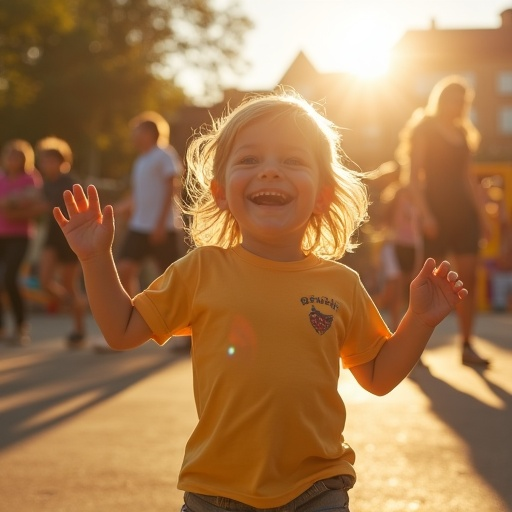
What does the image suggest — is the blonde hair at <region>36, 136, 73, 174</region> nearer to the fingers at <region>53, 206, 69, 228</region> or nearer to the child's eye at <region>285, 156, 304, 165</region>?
the fingers at <region>53, 206, 69, 228</region>

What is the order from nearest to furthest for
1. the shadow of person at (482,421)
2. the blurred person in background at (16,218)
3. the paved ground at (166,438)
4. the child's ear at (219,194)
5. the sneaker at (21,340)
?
1. the child's ear at (219,194)
2. the paved ground at (166,438)
3. the shadow of person at (482,421)
4. the blurred person in background at (16,218)
5. the sneaker at (21,340)

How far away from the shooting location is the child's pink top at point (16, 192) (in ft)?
37.1

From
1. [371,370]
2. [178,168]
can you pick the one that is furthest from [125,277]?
[371,370]

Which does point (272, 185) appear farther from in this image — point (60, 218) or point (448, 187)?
point (448, 187)

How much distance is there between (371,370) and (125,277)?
23.6 ft

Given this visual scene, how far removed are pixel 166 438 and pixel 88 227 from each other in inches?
109

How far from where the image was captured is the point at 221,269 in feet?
9.84

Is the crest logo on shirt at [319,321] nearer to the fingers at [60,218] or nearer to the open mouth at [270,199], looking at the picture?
the open mouth at [270,199]

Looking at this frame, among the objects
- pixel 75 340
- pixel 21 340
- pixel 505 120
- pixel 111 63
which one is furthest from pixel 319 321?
pixel 505 120

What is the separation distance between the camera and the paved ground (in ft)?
14.4

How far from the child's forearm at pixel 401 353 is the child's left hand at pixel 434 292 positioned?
25 millimetres

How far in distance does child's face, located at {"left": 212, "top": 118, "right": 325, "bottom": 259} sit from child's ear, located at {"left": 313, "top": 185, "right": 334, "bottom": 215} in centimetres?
8

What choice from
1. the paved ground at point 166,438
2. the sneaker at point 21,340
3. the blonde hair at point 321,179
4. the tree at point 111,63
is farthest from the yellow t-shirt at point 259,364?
the tree at point 111,63

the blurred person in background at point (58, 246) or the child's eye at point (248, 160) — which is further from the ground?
the child's eye at point (248, 160)
